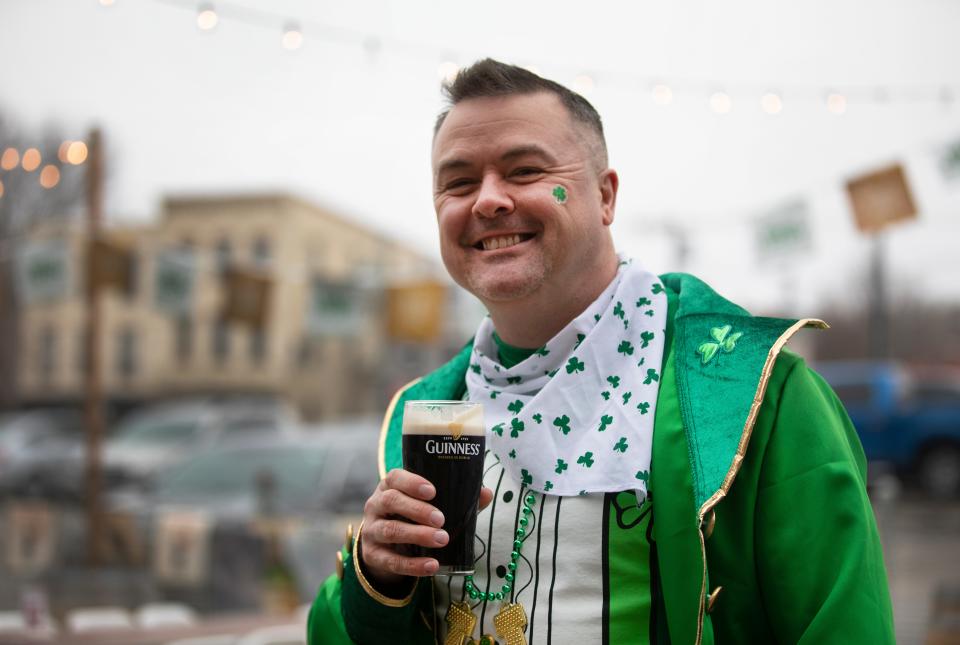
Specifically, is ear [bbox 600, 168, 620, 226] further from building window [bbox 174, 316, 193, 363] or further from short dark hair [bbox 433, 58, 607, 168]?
building window [bbox 174, 316, 193, 363]

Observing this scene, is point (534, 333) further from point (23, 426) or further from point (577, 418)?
point (23, 426)

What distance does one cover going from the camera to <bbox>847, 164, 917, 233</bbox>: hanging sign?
269 inches

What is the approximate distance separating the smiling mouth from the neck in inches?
4.3

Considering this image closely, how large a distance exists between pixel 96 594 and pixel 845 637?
6823 mm

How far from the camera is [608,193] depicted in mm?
1862

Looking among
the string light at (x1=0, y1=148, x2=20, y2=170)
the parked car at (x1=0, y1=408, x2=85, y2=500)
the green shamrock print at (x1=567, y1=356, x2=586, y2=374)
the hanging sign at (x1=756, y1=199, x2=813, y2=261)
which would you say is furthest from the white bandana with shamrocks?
the parked car at (x1=0, y1=408, x2=85, y2=500)

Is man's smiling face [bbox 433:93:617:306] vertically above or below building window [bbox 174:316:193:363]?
above

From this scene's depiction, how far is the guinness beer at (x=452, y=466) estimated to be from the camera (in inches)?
58.4

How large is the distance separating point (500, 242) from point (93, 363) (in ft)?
26.7

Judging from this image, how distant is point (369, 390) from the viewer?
3594cm

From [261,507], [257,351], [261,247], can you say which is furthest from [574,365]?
[257,351]

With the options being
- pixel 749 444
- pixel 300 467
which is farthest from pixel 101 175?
pixel 749 444

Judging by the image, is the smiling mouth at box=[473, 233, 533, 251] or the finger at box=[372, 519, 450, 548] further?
the smiling mouth at box=[473, 233, 533, 251]

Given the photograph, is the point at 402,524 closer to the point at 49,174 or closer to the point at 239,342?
the point at 49,174
